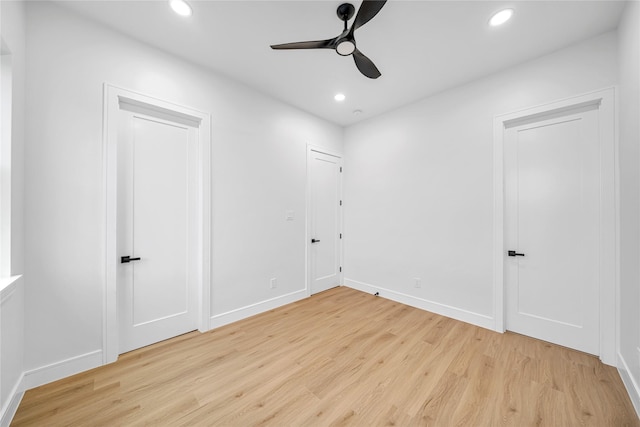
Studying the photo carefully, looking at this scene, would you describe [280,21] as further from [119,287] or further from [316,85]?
[119,287]

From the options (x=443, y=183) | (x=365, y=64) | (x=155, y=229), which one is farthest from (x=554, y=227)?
(x=155, y=229)

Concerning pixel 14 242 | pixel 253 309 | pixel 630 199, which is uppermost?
pixel 630 199

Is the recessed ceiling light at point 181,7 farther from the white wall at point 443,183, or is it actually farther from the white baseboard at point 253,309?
the white baseboard at point 253,309

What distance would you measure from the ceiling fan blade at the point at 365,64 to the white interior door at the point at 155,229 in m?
1.85

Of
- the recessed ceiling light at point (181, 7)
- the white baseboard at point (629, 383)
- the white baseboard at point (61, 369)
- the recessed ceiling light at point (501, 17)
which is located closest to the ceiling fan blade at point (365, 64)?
the recessed ceiling light at point (501, 17)

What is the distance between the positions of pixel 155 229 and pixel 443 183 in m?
3.39

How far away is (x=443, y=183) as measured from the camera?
3.06 metres

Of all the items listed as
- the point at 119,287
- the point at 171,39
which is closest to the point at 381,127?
the point at 171,39

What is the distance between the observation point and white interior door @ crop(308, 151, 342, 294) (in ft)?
12.4

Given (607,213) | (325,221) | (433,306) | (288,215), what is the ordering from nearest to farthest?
1. (607,213)
2. (433,306)
3. (288,215)
4. (325,221)

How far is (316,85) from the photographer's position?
2.94m

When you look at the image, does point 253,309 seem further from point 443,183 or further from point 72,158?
point 443,183

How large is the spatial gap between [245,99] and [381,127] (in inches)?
81.7

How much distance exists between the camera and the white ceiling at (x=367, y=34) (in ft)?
6.02
